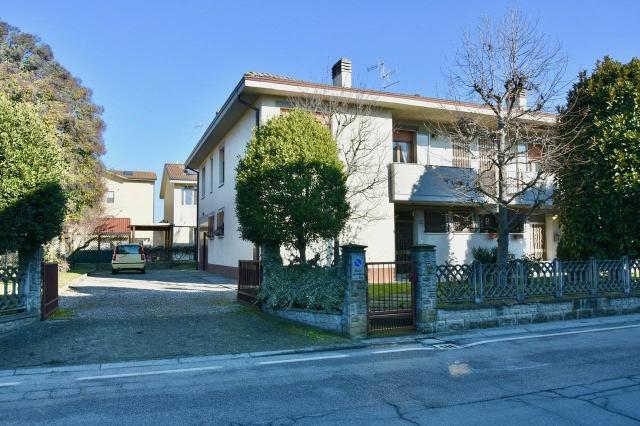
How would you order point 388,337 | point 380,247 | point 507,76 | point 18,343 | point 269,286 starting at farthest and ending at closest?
point 380,247 → point 507,76 → point 269,286 → point 388,337 → point 18,343

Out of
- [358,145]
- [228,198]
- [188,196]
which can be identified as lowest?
[228,198]

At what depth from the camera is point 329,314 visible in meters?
9.88

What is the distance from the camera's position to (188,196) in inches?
1555

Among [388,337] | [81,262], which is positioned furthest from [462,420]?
[81,262]

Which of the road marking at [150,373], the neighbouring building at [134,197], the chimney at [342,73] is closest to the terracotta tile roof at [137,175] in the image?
the neighbouring building at [134,197]

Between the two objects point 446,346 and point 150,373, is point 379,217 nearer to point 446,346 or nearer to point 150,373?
point 446,346

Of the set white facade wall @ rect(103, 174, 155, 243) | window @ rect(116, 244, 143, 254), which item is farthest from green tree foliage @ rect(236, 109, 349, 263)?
white facade wall @ rect(103, 174, 155, 243)

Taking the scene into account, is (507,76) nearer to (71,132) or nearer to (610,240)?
(610,240)

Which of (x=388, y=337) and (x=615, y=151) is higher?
(x=615, y=151)

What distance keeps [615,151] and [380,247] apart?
772cm

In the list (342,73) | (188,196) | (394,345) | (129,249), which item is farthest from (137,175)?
(394,345)

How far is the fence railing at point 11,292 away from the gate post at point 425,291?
25.6ft

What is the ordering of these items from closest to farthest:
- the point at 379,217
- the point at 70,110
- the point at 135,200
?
the point at 379,217
the point at 70,110
the point at 135,200

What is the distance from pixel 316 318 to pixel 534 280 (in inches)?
210
